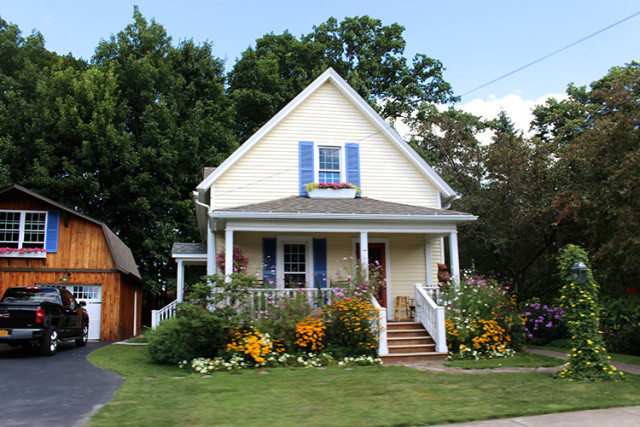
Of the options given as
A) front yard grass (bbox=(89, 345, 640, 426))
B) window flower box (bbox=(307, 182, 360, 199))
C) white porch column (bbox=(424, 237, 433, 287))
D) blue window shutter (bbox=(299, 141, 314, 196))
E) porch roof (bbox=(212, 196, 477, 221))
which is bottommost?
front yard grass (bbox=(89, 345, 640, 426))

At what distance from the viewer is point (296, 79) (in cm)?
2988

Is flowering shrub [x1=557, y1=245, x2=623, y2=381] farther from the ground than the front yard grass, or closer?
farther from the ground

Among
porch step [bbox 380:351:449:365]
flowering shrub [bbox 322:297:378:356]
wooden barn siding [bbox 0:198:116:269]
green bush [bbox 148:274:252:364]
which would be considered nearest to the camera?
green bush [bbox 148:274:252:364]

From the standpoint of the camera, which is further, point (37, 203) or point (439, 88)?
point (439, 88)

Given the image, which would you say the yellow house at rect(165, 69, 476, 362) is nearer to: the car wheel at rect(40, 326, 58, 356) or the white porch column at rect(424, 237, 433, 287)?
the white porch column at rect(424, 237, 433, 287)

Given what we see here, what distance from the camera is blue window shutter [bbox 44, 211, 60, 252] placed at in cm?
1720

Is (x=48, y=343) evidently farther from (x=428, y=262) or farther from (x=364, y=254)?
(x=428, y=262)

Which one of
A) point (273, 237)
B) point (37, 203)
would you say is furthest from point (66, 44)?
point (273, 237)

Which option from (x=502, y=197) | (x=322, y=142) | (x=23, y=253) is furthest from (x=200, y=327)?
(x=502, y=197)

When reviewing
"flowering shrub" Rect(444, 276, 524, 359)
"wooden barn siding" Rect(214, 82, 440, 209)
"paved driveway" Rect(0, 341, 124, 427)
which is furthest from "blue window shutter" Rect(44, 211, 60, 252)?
"flowering shrub" Rect(444, 276, 524, 359)

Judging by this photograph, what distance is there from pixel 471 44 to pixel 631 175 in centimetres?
451

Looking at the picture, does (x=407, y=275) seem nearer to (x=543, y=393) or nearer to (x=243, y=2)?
(x=543, y=393)

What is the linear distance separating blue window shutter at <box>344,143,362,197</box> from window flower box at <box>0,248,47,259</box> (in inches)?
425

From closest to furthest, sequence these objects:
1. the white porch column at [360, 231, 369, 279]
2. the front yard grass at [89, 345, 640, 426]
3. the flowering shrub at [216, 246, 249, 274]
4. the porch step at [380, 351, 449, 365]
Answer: the front yard grass at [89, 345, 640, 426]
the porch step at [380, 351, 449, 365]
the white porch column at [360, 231, 369, 279]
the flowering shrub at [216, 246, 249, 274]
